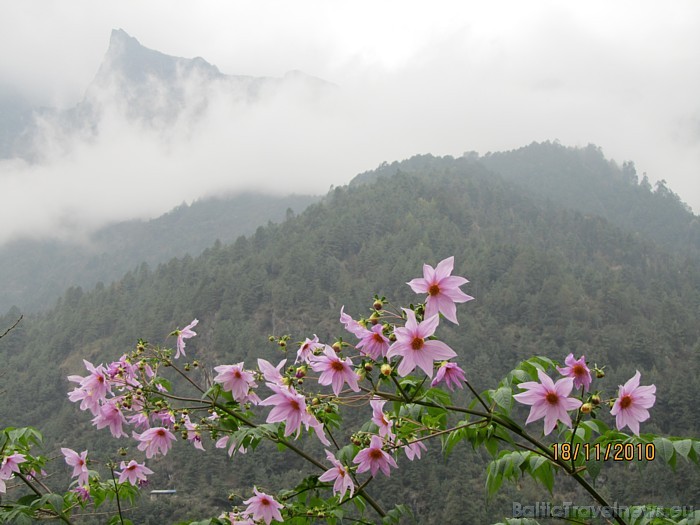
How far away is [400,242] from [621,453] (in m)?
96.2

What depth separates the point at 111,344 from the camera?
277 feet

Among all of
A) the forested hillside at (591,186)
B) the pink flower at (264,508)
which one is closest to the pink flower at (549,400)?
the pink flower at (264,508)

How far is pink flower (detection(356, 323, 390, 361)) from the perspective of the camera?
2338 mm

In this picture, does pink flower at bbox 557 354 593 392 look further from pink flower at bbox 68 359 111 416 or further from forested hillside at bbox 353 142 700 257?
forested hillside at bbox 353 142 700 257

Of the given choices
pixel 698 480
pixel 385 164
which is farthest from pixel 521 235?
pixel 698 480

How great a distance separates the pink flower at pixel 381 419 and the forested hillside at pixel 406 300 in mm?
41974

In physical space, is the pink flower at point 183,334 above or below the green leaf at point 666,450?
below

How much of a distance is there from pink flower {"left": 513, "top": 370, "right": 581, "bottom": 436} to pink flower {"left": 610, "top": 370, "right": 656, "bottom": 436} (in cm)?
39

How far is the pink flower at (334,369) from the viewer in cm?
232

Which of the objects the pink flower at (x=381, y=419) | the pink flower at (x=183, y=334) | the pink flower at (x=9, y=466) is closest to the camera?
the pink flower at (x=381, y=419)

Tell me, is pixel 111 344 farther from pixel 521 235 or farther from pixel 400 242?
pixel 521 235

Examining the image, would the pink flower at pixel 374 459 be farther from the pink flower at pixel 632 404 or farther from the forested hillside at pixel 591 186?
the forested hillside at pixel 591 186

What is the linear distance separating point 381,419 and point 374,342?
692 mm

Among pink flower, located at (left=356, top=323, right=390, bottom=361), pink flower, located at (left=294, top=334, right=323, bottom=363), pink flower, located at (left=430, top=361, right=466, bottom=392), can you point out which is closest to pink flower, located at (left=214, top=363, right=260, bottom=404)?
pink flower, located at (left=294, top=334, right=323, bottom=363)
